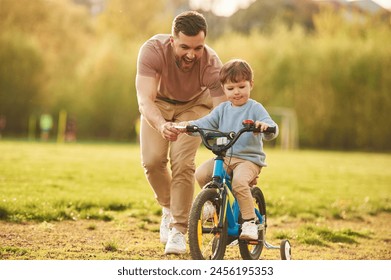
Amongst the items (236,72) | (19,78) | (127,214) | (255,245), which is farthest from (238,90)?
(19,78)

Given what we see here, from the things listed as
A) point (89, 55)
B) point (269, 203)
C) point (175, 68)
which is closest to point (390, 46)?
point (89, 55)

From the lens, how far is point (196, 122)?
9.91 feet

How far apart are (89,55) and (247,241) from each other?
17.5 meters

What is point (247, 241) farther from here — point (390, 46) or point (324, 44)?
point (324, 44)

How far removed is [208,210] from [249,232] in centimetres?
23

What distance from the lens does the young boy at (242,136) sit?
294 cm

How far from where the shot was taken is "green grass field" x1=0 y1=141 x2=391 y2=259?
3.48 meters

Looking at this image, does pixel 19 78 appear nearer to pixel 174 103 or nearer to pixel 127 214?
pixel 127 214

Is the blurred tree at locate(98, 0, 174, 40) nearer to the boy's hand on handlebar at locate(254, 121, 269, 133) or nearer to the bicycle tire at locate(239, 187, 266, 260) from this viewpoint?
the bicycle tire at locate(239, 187, 266, 260)

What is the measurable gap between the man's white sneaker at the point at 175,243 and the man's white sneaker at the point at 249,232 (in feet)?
1.58

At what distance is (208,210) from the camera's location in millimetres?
2838

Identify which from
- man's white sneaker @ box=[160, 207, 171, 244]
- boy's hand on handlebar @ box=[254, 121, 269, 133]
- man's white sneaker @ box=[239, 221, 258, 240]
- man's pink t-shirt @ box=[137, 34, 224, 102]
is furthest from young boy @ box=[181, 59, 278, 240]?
man's white sneaker @ box=[160, 207, 171, 244]

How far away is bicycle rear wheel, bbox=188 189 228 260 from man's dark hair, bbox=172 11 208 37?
2.62 ft

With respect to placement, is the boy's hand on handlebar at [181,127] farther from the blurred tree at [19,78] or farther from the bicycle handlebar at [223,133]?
the blurred tree at [19,78]
